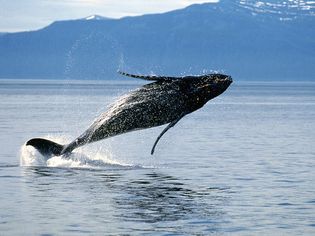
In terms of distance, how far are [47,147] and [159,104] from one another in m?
2.91

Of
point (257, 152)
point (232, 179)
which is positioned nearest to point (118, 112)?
point (232, 179)

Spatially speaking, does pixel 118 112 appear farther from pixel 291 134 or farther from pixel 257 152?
pixel 291 134

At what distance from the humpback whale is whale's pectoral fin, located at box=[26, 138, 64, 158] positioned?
0.27m

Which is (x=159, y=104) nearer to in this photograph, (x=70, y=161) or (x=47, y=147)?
(x=47, y=147)

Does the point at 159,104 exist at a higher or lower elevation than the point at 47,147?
higher

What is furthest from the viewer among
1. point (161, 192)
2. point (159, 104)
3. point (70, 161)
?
point (70, 161)

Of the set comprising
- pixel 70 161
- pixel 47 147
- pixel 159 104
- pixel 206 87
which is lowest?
pixel 70 161

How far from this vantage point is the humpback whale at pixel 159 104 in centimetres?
1877

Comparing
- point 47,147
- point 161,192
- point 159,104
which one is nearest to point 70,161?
point 47,147

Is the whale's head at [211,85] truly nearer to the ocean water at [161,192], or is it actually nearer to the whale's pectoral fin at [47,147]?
the ocean water at [161,192]

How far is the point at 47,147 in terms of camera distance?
19844 mm

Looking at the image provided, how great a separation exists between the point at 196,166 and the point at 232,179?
10.6 ft

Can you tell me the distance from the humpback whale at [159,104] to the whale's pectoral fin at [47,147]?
0.27 meters

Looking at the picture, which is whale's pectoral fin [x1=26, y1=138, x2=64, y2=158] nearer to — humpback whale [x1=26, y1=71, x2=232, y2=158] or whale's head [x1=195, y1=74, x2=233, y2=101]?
humpback whale [x1=26, y1=71, x2=232, y2=158]
